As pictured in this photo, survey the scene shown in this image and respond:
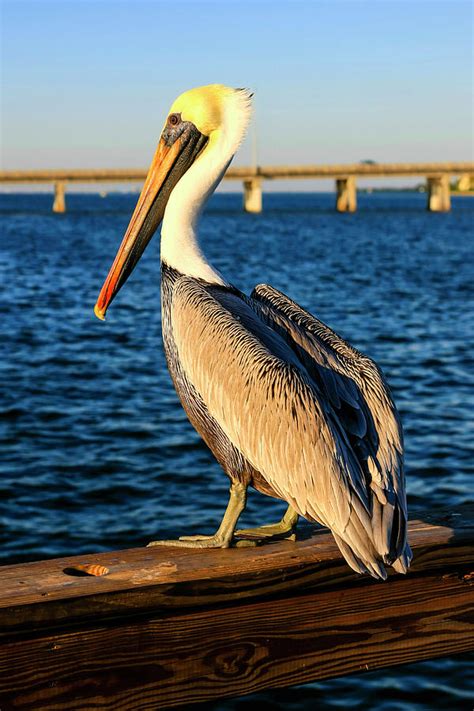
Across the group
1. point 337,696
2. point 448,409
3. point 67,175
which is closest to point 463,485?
point 448,409

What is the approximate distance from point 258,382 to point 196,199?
780 millimetres

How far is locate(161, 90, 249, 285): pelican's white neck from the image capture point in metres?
3.54

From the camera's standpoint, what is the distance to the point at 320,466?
300 cm

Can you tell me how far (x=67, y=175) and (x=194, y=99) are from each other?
83.0 m

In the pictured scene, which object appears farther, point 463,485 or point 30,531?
point 463,485

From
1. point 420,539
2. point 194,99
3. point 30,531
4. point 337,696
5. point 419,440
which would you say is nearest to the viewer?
point 420,539

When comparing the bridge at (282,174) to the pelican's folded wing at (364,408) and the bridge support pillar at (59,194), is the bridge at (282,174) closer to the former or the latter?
the bridge support pillar at (59,194)

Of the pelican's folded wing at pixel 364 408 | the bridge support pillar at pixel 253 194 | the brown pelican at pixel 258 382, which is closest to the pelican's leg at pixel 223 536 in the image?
the brown pelican at pixel 258 382

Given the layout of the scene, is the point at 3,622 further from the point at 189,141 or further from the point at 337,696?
the point at 337,696

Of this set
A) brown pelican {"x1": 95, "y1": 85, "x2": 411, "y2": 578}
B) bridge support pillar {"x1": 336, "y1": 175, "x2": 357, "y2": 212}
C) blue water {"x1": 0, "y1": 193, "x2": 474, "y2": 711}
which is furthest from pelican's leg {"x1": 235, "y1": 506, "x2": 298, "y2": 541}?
bridge support pillar {"x1": 336, "y1": 175, "x2": 357, "y2": 212}

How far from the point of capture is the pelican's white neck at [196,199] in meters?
3.54

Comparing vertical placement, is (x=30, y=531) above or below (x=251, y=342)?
below

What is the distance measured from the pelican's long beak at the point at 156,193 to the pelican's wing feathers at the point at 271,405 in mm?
307

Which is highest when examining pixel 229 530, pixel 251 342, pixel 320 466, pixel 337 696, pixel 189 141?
pixel 189 141
